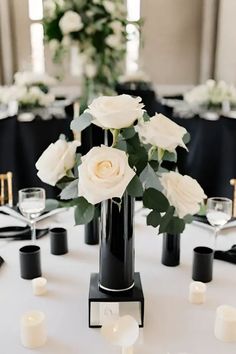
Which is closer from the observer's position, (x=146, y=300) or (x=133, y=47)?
(x=146, y=300)

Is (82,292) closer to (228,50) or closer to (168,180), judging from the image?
(168,180)

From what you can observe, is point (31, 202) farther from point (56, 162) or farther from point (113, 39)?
point (113, 39)

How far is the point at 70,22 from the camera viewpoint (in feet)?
11.0

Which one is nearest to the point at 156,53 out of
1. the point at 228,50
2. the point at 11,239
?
the point at 228,50

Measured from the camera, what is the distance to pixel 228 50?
561cm

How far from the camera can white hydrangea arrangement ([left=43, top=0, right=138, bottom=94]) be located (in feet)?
11.1

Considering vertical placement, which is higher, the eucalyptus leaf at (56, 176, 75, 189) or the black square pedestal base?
the eucalyptus leaf at (56, 176, 75, 189)

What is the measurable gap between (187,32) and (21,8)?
7.36ft

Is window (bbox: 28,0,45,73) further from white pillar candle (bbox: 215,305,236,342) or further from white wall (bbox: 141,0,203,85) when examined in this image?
white pillar candle (bbox: 215,305,236,342)

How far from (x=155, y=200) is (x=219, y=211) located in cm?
50

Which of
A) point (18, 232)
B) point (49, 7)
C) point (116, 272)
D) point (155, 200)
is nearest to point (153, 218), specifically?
point (155, 200)

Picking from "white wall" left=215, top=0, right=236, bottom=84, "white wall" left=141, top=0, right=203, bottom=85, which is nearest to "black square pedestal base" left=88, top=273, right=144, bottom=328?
"white wall" left=215, top=0, right=236, bottom=84

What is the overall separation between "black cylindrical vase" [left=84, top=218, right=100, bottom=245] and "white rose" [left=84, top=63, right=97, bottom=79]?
2414 millimetres

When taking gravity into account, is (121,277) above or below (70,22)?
below
